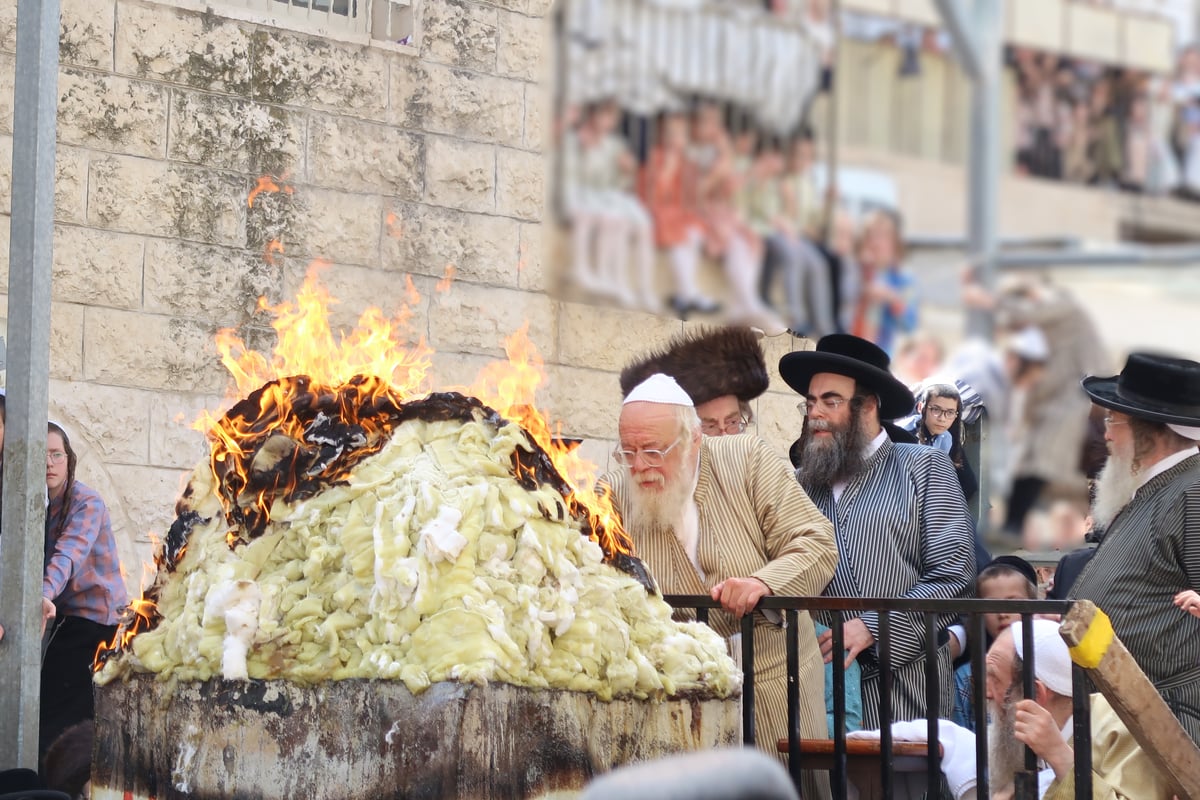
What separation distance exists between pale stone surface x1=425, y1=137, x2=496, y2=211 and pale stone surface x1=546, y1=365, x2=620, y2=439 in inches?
40.2

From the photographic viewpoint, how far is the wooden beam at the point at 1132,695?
4.03 meters

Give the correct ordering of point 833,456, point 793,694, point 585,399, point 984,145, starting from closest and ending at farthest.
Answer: point 984,145 < point 793,694 < point 833,456 < point 585,399

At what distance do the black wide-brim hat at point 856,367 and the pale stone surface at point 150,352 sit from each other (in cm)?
332

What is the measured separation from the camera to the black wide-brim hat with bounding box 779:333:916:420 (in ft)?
19.6

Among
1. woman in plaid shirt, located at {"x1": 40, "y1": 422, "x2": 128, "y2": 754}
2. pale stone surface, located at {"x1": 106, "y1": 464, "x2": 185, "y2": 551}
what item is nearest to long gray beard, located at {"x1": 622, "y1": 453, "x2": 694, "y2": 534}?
woman in plaid shirt, located at {"x1": 40, "y1": 422, "x2": 128, "y2": 754}

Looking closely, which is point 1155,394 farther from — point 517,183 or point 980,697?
point 517,183

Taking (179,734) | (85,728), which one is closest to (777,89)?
(179,734)

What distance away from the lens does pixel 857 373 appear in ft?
19.7

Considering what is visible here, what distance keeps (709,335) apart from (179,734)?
3011mm

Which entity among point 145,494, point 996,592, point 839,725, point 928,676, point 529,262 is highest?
point 529,262

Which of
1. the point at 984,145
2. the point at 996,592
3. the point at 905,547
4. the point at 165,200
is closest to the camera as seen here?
the point at 984,145

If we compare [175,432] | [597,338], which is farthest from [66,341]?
[597,338]

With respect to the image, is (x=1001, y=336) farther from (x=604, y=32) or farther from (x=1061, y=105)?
(x=604, y=32)

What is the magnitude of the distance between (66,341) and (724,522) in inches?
152
